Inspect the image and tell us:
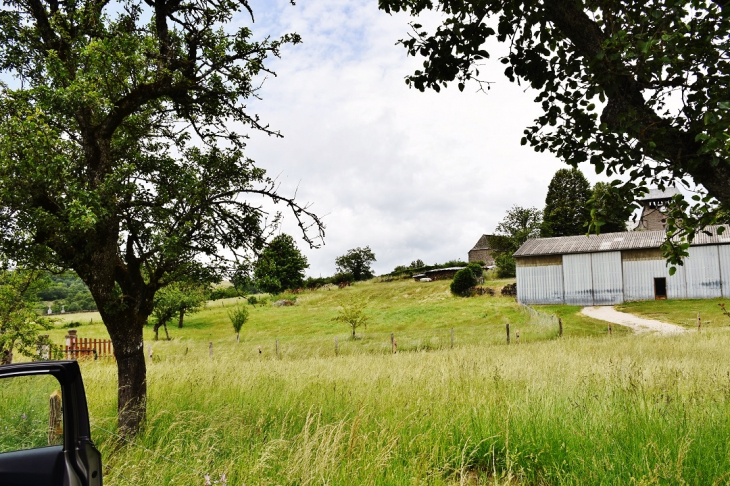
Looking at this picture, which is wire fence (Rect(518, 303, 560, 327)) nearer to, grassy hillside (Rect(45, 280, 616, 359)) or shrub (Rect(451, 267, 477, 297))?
grassy hillside (Rect(45, 280, 616, 359))

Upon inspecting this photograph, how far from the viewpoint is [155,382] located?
9.37 meters

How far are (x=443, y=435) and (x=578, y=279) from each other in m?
39.1

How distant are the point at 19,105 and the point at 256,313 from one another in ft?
147

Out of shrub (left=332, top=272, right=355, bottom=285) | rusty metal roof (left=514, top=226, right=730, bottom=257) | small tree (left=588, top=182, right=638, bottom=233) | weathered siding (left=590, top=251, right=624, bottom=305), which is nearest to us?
small tree (left=588, top=182, right=638, bottom=233)

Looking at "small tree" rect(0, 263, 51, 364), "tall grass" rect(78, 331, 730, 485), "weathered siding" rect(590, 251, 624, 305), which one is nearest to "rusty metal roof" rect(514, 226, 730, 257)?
"weathered siding" rect(590, 251, 624, 305)

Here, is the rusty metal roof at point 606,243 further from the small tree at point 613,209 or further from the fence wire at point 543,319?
the small tree at point 613,209

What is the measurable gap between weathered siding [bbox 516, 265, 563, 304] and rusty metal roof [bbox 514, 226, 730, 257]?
1.45 meters

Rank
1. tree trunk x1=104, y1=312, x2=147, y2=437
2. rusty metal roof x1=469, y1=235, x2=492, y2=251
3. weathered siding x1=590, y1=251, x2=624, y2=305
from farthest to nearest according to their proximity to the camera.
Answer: rusty metal roof x1=469, y1=235, x2=492, y2=251 → weathered siding x1=590, y1=251, x2=624, y2=305 → tree trunk x1=104, y1=312, x2=147, y2=437

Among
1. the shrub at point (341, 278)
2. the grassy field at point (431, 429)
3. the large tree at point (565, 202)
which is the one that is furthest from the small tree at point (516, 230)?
the grassy field at point (431, 429)

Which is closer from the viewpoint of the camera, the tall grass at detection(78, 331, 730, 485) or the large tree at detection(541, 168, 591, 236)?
the tall grass at detection(78, 331, 730, 485)

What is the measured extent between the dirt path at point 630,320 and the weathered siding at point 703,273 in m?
6.50

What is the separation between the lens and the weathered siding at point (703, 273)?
118 ft

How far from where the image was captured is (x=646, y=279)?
37938mm

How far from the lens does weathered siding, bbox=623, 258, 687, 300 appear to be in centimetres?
3706
